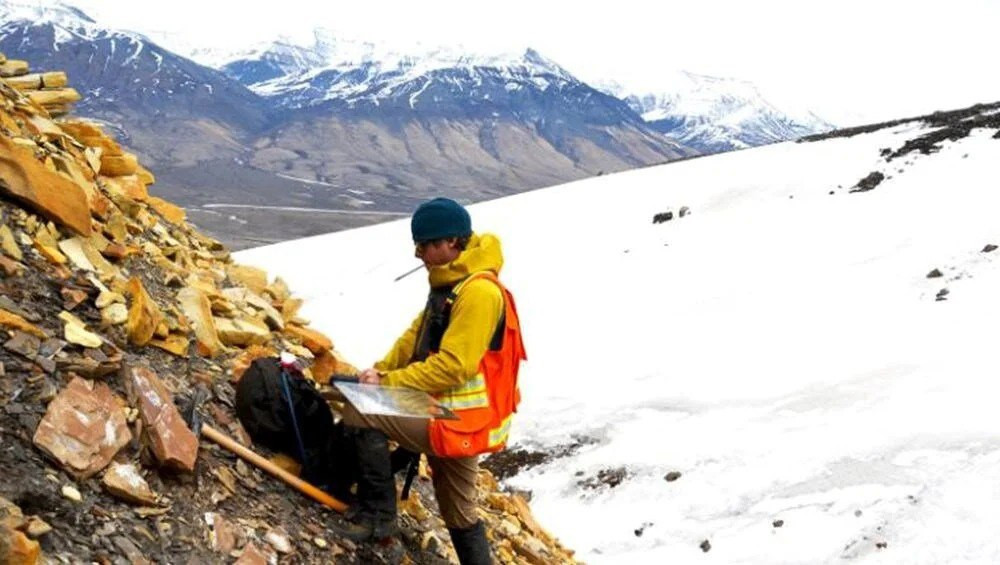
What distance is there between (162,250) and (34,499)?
3.89 m

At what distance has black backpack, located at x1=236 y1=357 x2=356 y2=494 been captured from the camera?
5.24 meters

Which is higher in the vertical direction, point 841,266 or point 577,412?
point 841,266

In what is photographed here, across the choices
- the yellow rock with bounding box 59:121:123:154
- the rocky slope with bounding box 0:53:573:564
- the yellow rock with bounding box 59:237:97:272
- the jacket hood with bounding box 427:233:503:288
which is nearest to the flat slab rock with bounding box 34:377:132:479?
the rocky slope with bounding box 0:53:573:564

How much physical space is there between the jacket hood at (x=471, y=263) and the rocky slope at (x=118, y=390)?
182cm

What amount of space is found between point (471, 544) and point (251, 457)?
156cm

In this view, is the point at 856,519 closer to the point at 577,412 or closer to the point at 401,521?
the point at 401,521

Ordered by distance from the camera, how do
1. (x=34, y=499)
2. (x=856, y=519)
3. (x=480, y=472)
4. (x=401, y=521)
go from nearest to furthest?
(x=34, y=499), (x=401, y=521), (x=856, y=519), (x=480, y=472)

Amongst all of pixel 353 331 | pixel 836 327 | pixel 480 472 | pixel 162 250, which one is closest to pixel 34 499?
pixel 162 250

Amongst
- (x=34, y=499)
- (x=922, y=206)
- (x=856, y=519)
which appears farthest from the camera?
(x=922, y=206)

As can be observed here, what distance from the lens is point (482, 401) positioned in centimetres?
433

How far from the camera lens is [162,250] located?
7172 mm

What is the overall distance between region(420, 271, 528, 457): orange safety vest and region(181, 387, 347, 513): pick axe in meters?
1.22

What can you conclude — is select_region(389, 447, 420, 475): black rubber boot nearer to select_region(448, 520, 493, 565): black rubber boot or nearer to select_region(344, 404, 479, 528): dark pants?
select_region(344, 404, 479, 528): dark pants

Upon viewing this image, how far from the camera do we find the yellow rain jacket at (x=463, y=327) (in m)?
4.12
